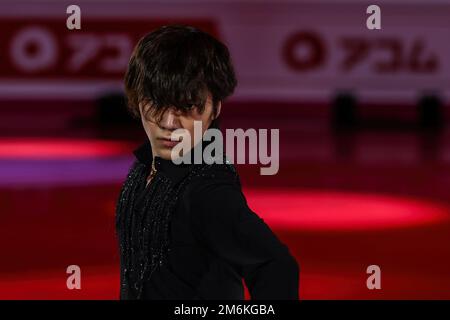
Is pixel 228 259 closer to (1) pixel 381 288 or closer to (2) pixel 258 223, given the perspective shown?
(2) pixel 258 223

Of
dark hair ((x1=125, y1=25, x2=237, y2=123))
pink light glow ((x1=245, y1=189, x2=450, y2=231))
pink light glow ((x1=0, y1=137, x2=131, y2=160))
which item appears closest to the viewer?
dark hair ((x1=125, y1=25, x2=237, y2=123))

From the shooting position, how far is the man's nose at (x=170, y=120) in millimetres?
1729

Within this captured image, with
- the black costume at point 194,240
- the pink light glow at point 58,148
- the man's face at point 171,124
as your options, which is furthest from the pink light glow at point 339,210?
the man's face at point 171,124

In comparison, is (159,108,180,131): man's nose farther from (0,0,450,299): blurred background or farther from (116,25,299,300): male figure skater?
(0,0,450,299): blurred background

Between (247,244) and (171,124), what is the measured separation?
0.28 m

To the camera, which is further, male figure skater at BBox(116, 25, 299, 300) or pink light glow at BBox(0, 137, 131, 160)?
pink light glow at BBox(0, 137, 131, 160)

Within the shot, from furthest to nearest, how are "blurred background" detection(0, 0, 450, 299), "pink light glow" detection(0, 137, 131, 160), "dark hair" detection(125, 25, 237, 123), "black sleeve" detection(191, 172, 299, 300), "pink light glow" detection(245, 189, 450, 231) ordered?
"pink light glow" detection(0, 137, 131, 160)
"pink light glow" detection(245, 189, 450, 231)
"blurred background" detection(0, 0, 450, 299)
"dark hair" detection(125, 25, 237, 123)
"black sleeve" detection(191, 172, 299, 300)

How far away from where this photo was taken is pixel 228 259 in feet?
5.34

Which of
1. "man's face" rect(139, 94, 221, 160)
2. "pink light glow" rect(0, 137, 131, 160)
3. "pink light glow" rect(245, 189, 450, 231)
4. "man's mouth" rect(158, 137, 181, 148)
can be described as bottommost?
"pink light glow" rect(245, 189, 450, 231)

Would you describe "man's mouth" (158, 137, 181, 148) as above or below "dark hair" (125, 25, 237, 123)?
below

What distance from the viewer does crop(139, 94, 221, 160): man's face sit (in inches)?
68.2

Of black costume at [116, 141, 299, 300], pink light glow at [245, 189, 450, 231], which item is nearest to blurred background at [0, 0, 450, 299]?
pink light glow at [245, 189, 450, 231]

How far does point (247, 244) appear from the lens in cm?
158

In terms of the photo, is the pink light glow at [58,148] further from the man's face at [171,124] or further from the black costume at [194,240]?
the man's face at [171,124]
